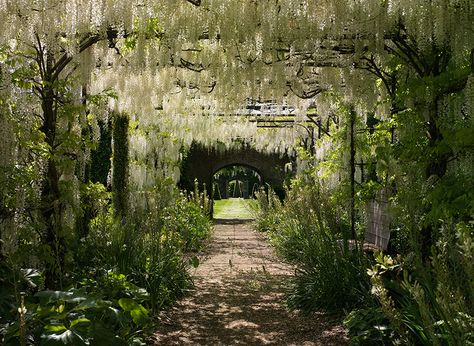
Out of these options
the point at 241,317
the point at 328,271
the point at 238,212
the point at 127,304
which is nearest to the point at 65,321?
the point at 127,304

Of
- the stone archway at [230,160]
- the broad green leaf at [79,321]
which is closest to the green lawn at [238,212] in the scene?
the stone archway at [230,160]

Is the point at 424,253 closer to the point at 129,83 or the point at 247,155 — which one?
the point at 129,83

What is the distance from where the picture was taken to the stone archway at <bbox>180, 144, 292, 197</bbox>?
20.2 m

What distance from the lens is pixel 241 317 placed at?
17.0ft

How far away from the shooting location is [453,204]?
352cm

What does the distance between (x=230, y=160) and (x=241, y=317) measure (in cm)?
1581

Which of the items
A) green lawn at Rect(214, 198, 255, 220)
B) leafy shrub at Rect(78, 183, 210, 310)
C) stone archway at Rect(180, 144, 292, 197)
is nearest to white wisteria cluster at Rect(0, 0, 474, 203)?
leafy shrub at Rect(78, 183, 210, 310)

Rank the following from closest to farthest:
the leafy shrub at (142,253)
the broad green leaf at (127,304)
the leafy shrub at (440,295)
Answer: the leafy shrub at (440,295)
the broad green leaf at (127,304)
the leafy shrub at (142,253)

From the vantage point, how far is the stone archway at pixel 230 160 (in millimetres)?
20234

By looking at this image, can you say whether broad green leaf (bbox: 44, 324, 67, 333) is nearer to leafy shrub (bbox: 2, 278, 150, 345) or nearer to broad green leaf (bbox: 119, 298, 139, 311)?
leafy shrub (bbox: 2, 278, 150, 345)

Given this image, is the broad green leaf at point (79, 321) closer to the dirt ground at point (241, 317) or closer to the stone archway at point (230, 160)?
the dirt ground at point (241, 317)

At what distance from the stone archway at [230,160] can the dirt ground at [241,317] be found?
12.2 m

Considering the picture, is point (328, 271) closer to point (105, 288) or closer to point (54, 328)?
point (105, 288)

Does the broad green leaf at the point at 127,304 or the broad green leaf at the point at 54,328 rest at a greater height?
the broad green leaf at the point at 54,328
